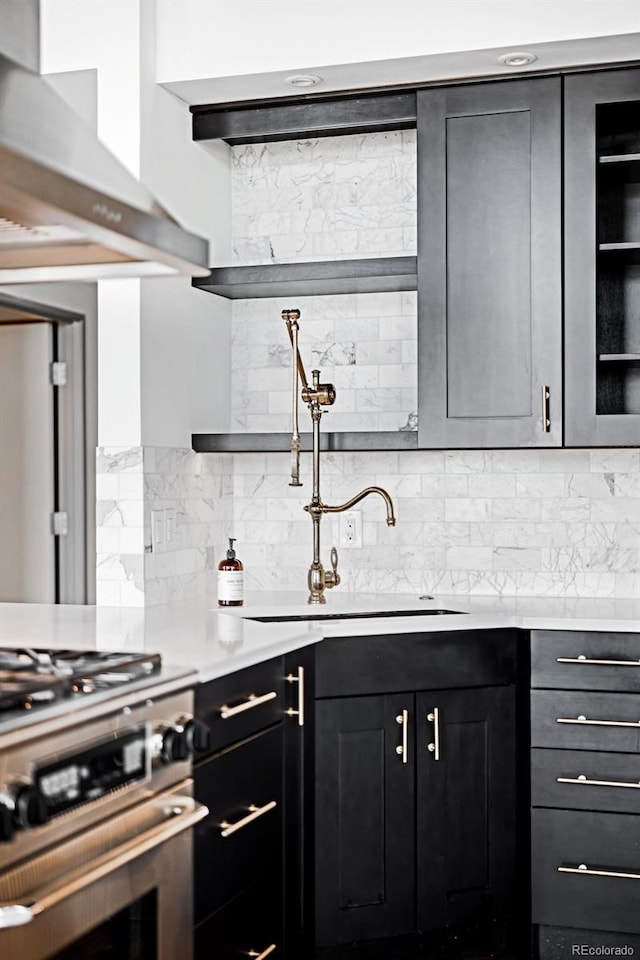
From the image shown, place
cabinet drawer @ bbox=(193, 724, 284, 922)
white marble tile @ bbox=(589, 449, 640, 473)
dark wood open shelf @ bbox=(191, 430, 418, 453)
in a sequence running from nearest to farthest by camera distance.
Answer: cabinet drawer @ bbox=(193, 724, 284, 922) → dark wood open shelf @ bbox=(191, 430, 418, 453) → white marble tile @ bbox=(589, 449, 640, 473)

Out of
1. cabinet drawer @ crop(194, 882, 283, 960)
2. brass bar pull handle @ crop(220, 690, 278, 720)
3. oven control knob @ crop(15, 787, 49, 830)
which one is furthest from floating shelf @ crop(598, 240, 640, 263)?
oven control knob @ crop(15, 787, 49, 830)

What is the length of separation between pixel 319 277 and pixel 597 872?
1809 mm

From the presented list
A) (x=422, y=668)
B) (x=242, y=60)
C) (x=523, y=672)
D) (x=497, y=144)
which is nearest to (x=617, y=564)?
(x=523, y=672)

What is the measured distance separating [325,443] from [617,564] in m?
0.96

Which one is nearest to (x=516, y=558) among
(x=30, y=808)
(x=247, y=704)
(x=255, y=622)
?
(x=255, y=622)

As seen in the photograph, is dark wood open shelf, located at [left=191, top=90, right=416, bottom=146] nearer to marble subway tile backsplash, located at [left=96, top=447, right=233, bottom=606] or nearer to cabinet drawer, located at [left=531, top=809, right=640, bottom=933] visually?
marble subway tile backsplash, located at [left=96, top=447, right=233, bottom=606]

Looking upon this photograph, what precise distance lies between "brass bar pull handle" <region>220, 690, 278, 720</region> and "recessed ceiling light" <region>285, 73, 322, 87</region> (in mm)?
1755

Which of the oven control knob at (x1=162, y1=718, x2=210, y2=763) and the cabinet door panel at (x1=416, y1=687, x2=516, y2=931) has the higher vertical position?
the oven control knob at (x1=162, y1=718, x2=210, y2=763)

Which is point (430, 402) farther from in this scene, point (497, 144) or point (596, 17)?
point (596, 17)

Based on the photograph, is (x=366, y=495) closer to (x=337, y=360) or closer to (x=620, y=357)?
(x=337, y=360)

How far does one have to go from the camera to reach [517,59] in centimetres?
323

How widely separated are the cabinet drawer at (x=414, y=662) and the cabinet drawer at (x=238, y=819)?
11.2 inches

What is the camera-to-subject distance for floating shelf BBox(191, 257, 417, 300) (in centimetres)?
343

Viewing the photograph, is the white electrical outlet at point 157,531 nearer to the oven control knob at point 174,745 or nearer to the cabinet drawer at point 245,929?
the cabinet drawer at point 245,929
